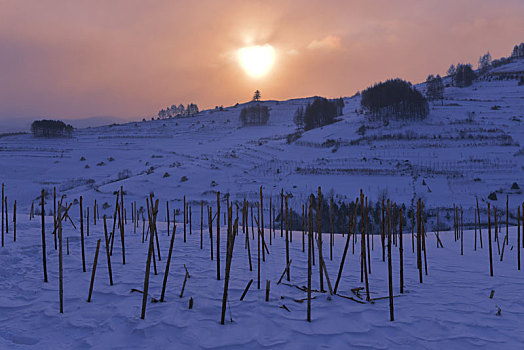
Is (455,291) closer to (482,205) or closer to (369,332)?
(369,332)

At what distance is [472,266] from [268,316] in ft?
14.1

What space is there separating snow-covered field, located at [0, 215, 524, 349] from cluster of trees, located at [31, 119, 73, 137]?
4962 cm

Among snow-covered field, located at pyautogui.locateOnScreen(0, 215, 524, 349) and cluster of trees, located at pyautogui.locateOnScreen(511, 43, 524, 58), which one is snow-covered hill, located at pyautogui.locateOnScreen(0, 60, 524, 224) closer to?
snow-covered field, located at pyautogui.locateOnScreen(0, 215, 524, 349)

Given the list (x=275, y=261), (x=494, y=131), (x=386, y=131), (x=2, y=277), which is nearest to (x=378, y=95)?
(x=386, y=131)

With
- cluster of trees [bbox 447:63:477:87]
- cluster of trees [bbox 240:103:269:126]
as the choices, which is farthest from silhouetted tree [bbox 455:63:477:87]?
cluster of trees [bbox 240:103:269:126]

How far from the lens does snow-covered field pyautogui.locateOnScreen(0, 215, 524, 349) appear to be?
292 cm

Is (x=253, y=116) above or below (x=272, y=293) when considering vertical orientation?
above

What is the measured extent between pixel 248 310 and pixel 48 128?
5380cm

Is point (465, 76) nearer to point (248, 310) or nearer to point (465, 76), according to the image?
point (465, 76)

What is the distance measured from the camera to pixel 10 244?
5746mm

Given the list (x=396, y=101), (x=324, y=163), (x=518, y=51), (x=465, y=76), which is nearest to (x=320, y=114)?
(x=396, y=101)

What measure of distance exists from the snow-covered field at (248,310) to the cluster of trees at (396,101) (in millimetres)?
31903

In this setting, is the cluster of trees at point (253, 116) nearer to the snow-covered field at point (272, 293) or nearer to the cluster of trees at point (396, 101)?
the cluster of trees at point (396, 101)

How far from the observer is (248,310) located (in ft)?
11.7
